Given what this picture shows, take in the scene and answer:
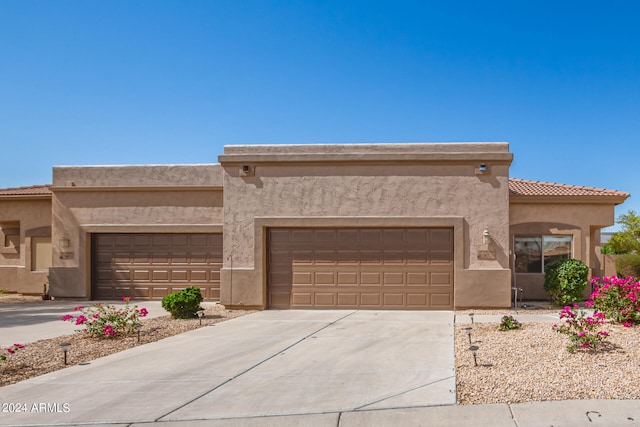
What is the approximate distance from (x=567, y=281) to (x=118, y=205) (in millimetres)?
14083

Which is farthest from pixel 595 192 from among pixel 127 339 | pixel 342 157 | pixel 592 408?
pixel 127 339

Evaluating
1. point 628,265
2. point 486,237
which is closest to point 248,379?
point 486,237

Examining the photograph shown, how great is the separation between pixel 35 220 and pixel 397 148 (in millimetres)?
13525

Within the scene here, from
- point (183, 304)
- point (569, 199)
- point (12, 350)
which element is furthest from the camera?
point (569, 199)

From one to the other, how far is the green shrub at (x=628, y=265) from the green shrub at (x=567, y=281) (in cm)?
784

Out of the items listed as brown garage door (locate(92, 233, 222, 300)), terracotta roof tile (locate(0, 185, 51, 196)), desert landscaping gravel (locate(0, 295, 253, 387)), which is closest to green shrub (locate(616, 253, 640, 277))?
brown garage door (locate(92, 233, 222, 300))

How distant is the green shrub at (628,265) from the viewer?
2208cm

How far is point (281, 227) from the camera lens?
16.2 metres

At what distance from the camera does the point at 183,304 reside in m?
13.6

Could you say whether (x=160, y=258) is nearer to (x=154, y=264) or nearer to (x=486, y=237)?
(x=154, y=264)

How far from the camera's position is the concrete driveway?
245 inches

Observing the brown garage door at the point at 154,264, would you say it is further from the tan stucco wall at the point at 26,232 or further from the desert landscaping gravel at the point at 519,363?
the desert landscaping gravel at the point at 519,363

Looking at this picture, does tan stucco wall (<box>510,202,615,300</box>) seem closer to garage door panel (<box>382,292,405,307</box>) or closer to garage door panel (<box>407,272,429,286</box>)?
garage door panel (<box>407,272,429,286</box>)

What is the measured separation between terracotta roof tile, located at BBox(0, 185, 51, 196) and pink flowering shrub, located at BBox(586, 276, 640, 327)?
17.5 meters
